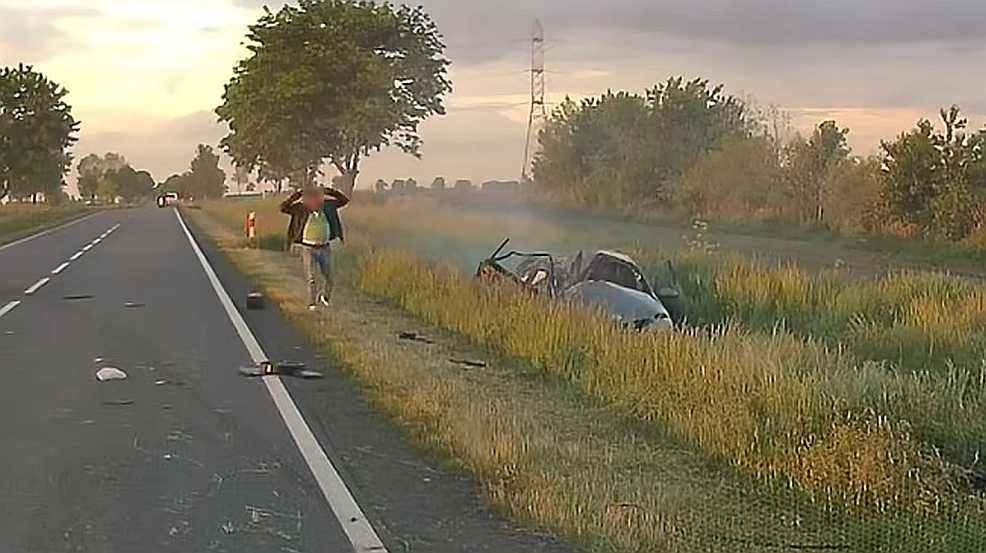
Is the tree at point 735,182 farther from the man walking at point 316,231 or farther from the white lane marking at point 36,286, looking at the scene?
the man walking at point 316,231

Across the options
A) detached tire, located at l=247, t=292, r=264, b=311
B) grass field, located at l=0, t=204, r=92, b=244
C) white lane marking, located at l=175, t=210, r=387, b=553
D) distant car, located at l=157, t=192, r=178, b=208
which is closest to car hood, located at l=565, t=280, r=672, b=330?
detached tire, located at l=247, t=292, r=264, b=311

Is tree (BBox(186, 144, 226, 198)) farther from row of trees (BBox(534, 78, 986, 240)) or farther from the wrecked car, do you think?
the wrecked car

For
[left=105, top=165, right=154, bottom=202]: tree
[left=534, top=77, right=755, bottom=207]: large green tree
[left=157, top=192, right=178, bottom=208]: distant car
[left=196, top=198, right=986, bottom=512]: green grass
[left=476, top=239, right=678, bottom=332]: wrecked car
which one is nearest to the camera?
[left=196, top=198, right=986, bottom=512]: green grass

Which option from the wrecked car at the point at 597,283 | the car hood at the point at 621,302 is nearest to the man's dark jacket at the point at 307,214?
the wrecked car at the point at 597,283

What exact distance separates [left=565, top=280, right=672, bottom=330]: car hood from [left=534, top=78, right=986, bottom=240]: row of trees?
2357cm

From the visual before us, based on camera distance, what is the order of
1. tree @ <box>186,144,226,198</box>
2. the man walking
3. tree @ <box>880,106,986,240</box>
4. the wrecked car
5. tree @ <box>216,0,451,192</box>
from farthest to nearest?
tree @ <box>186,144,226,198</box> < tree @ <box>216,0,451,192</box> < tree @ <box>880,106,986,240</box> < the man walking < the wrecked car

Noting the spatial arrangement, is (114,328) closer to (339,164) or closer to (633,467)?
(633,467)

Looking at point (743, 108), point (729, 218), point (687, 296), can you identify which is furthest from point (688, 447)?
point (743, 108)

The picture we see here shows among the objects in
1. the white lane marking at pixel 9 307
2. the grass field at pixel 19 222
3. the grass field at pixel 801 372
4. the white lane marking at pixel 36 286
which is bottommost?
the grass field at pixel 19 222

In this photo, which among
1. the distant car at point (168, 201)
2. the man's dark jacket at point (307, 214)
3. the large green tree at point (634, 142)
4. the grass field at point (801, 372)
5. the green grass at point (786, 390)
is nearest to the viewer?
the grass field at point (801, 372)

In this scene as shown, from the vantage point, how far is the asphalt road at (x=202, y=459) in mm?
6695

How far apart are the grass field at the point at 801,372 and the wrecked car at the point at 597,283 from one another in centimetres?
86

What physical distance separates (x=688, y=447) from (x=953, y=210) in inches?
1273

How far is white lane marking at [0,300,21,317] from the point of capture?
18.5 meters
